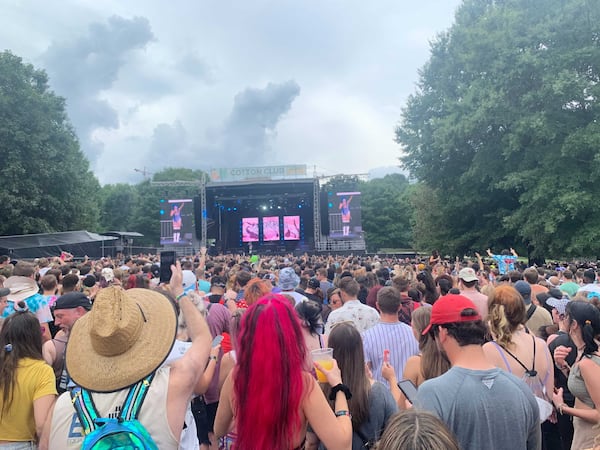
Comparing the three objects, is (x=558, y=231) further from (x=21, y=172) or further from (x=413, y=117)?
(x=21, y=172)

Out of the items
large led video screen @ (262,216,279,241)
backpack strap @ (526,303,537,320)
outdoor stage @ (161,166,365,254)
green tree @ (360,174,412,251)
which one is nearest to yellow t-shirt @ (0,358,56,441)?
backpack strap @ (526,303,537,320)

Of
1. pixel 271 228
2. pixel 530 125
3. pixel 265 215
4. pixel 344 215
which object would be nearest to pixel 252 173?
pixel 265 215

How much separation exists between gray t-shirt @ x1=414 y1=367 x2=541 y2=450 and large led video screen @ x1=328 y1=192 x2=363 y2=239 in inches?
936

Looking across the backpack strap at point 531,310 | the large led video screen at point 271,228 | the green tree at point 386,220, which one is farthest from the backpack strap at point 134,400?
the green tree at point 386,220

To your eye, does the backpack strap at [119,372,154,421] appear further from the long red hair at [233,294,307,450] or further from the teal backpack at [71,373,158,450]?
the long red hair at [233,294,307,450]

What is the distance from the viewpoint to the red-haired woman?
163 centimetres

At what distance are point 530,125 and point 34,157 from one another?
2646 cm

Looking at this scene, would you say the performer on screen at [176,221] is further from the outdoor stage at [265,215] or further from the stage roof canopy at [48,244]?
the stage roof canopy at [48,244]

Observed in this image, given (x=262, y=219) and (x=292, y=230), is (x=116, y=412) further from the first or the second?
(x=262, y=219)

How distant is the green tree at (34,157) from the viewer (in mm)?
24109

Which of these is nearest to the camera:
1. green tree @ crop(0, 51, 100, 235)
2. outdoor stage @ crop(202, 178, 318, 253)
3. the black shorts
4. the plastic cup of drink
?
the plastic cup of drink

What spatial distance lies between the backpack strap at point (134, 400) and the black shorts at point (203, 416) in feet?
7.31

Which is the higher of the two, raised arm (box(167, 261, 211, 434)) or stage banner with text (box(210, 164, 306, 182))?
stage banner with text (box(210, 164, 306, 182))

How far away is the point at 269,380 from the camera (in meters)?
1.64
